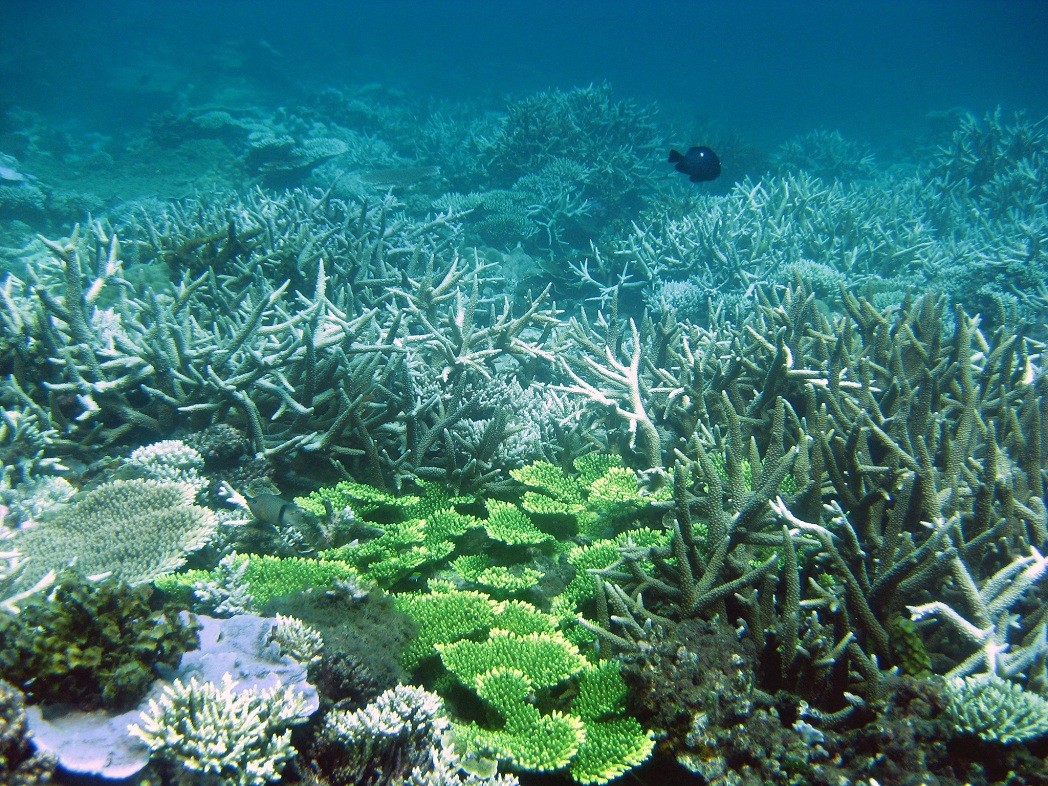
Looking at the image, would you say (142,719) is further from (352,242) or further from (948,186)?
(948,186)

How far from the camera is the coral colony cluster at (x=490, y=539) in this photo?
1831 millimetres

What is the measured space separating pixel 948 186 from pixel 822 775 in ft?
46.9

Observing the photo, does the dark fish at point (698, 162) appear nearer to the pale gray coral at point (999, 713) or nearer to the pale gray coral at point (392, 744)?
the pale gray coral at point (999, 713)

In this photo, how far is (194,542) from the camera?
260 cm

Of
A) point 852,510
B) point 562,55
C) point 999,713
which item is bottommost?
point 999,713

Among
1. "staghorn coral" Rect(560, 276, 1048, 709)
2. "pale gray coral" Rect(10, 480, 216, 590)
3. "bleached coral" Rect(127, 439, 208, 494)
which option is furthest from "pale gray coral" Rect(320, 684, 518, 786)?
"bleached coral" Rect(127, 439, 208, 494)

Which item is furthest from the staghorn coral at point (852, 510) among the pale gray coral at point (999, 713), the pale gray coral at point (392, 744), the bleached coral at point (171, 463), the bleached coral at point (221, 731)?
the bleached coral at point (171, 463)

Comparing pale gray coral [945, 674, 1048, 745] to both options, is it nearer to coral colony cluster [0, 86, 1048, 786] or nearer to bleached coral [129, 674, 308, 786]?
coral colony cluster [0, 86, 1048, 786]

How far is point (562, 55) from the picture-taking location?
189 feet

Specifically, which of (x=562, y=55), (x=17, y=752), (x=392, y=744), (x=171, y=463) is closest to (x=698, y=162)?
(x=171, y=463)

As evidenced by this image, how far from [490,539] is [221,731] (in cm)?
180

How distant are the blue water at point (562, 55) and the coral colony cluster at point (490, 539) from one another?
17806 mm

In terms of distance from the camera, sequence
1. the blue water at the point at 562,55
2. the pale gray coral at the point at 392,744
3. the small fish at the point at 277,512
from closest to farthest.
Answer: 1. the pale gray coral at the point at 392,744
2. the small fish at the point at 277,512
3. the blue water at the point at 562,55

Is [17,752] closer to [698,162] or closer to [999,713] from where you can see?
[999,713]
